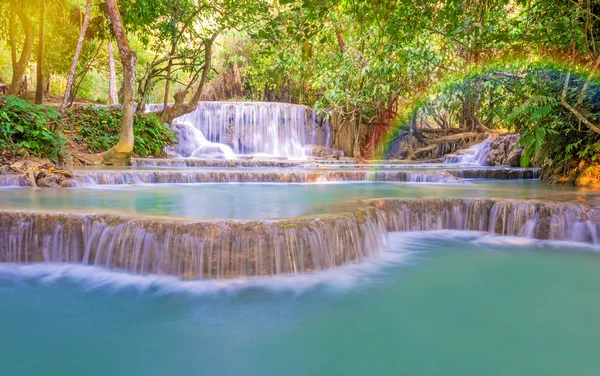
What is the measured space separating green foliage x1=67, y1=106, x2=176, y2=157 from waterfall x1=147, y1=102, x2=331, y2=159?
3550 mm

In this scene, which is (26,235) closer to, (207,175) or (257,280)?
(257,280)

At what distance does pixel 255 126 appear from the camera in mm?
19094

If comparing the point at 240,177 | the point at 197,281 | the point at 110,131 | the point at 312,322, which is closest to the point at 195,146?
the point at 110,131

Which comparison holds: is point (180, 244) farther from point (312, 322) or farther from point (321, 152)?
point (321, 152)

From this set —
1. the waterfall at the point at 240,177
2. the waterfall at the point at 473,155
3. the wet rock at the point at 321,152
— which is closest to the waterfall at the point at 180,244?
→ the waterfall at the point at 240,177

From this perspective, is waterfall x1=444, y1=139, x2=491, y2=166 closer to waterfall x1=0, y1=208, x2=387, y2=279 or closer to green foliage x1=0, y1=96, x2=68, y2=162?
waterfall x1=0, y1=208, x2=387, y2=279

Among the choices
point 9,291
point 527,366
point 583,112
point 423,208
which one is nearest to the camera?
point 527,366

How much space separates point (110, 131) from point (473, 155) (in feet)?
44.8

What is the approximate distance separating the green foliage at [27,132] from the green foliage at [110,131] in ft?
7.01

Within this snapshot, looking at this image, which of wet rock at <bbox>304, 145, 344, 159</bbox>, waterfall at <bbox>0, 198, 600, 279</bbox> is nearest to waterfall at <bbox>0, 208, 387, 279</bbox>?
waterfall at <bbox>0, 198, 600, 279</bbox>

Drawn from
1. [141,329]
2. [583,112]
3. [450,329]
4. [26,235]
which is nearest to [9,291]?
[26,235]

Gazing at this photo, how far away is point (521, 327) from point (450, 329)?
0.50 meters

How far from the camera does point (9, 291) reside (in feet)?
10.6

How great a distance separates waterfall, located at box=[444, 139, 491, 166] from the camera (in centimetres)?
1521
